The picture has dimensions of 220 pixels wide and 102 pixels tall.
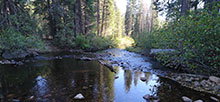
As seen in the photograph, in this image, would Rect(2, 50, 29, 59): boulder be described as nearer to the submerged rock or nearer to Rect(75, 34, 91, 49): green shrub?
Rect(75, 34, 91, 49): green shrub

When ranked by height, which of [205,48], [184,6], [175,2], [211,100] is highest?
[175,2]

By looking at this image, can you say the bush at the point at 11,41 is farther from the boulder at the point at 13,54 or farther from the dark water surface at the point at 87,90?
the dark water surface at the point at 87,90

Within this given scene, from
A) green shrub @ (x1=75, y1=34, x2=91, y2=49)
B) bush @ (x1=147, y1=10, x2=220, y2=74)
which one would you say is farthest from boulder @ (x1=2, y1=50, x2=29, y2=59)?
bush @ (x1=147, y1=10, x2=220, y2=74)

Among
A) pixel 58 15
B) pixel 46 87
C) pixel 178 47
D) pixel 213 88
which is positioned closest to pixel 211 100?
pixel 213 88

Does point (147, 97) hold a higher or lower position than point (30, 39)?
lower

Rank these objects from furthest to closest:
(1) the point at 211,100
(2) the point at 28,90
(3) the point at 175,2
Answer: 1. (3) the point at 175,2
2. (2) the point at 28,90
3. (1) the point at 211,100

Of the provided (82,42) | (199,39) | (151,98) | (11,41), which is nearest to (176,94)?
(151,98)

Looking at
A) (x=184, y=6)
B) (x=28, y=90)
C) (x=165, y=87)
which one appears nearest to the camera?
(x=28, y=90)

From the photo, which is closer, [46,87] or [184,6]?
[46,87]

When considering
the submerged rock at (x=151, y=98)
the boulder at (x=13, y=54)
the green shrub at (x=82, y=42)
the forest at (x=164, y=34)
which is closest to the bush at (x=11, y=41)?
the forest at (x=164, y=34)

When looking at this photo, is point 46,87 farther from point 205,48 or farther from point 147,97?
point 205,48

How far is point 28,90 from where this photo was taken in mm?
3764

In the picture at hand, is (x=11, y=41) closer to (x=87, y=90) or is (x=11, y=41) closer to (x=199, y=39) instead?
(x=87, y=90)

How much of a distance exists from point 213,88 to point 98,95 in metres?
3.89
